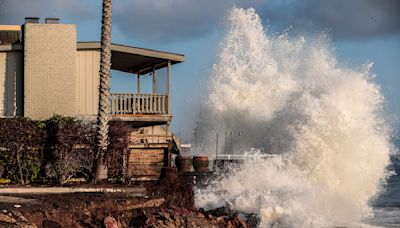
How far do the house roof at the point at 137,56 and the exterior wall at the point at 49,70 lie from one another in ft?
1.93

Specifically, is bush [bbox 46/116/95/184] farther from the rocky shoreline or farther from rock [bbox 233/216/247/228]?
rock [bbox 233/216/247/228]

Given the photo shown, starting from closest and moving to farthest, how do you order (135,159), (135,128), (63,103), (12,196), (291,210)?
(12,196) → (291,210) → (135,159) → (63,103) → (135,128)

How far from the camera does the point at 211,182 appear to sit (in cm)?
2641

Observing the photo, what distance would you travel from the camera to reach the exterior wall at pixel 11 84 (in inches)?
1068

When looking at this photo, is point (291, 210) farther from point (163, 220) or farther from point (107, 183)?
point (163, 220)

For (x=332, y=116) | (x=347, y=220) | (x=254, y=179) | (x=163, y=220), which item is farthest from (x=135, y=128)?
(x=163, y=220)

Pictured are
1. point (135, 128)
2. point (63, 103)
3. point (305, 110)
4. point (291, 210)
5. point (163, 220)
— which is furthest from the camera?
point (305, 110)

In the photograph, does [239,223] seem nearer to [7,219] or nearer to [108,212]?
[108,212]

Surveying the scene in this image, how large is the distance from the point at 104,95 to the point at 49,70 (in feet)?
13.6

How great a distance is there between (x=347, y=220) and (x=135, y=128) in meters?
7.70

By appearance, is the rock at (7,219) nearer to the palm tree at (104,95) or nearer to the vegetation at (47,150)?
the vegetation at (47,150)

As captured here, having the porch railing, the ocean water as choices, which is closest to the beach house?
the porch railing

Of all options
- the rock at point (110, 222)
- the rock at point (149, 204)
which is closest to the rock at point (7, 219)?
the rock at point (110, 222)

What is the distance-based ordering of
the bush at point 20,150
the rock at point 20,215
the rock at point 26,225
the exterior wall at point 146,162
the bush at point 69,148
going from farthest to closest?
the exterior wall at point 146,162
the bush at point 69,148
the bush at point 20,150
the rock at point 20,215
the rock at point 26,225
